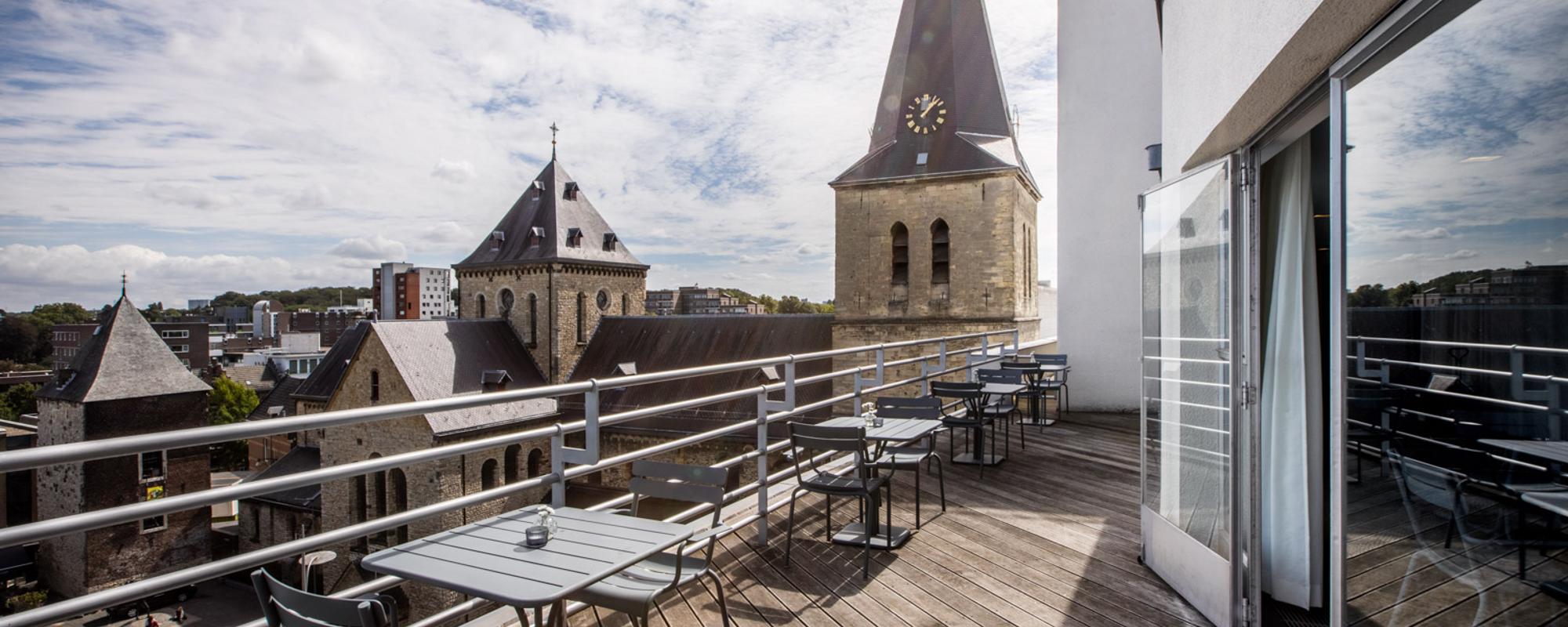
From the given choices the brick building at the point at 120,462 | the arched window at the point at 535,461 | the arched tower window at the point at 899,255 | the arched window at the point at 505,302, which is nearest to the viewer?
the arched tower window at the point at 899,255

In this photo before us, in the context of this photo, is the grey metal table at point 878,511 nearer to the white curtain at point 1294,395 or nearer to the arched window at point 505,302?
the white curtain at point 1294,395

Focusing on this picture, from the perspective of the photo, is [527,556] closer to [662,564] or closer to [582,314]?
[662,564]

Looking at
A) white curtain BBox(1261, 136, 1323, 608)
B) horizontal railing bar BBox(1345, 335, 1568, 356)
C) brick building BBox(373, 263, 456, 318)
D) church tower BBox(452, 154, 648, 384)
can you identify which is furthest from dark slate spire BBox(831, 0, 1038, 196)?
brick building BBox(373, 263, 456, 318)

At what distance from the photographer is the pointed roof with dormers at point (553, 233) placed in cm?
2817

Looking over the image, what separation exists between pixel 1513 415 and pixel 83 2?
103 ft

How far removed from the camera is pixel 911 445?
459 centimetres

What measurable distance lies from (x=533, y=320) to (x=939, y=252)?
53.7ft

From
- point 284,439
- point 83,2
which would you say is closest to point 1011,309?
point 83,2

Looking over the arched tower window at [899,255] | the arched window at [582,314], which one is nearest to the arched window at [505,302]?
the arched window at [582,314]

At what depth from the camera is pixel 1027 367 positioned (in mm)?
7344

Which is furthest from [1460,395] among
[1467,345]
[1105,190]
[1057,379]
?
[1105,190]

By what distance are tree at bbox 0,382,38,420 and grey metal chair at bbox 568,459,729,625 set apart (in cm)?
5505

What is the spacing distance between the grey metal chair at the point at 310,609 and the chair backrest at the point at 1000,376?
5907 mm

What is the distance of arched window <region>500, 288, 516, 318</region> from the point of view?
28266 millimetres
